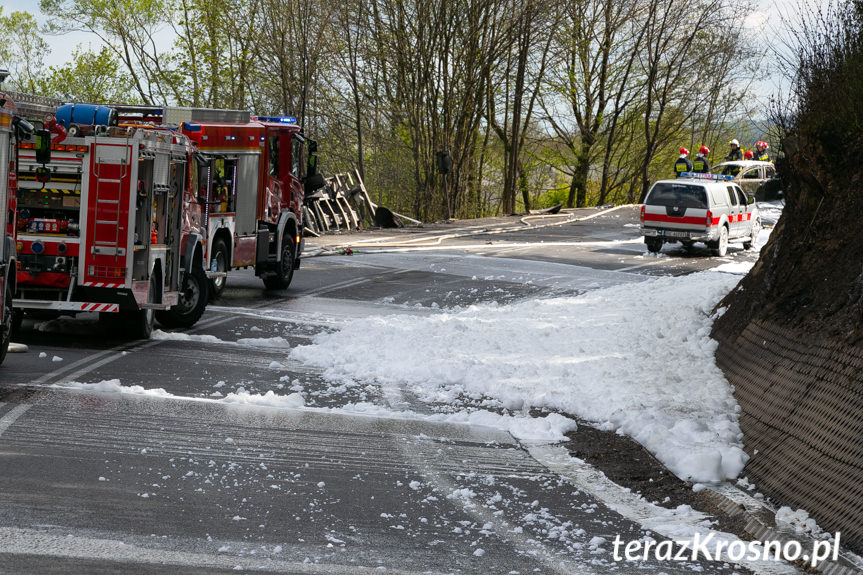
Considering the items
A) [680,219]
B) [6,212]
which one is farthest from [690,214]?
[6,212]

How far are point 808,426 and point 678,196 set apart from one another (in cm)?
2275

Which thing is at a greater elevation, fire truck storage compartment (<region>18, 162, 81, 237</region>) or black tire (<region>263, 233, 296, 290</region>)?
fire truck storage compartment (<region>18, 162, 81, 237</region>)

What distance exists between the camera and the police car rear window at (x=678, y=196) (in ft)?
96.8

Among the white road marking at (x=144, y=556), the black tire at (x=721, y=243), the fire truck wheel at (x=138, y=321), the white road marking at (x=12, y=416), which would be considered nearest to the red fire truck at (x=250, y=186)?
the fire truck wheel at (x=138, y=321)

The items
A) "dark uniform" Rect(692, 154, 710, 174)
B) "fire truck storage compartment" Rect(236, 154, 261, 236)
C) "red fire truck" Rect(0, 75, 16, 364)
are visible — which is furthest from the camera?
"dark uniform" Rect(692, 154, 710, 174)

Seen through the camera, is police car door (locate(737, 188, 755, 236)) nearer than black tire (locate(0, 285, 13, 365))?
No

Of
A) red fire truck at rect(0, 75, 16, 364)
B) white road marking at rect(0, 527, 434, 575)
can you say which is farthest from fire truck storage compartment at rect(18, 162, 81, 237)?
white road marking at rect(0, 527, 434, 575)

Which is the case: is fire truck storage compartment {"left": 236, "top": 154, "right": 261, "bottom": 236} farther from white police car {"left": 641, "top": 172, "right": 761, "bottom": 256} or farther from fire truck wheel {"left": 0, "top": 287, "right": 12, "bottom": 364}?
white police car {"left": 641, "top": 172, "right": 761, "bottom": 256}

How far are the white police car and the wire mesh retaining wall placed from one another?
19794 millimetres

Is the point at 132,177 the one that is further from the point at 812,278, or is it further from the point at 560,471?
the point at 812,278

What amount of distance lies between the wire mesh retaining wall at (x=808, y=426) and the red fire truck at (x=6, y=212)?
731 centimetres

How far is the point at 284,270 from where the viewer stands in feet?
66.4

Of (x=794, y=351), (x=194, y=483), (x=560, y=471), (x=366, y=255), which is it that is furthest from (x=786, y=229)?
(x=366, y=255)

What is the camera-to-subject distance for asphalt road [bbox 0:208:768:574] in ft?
18.5
